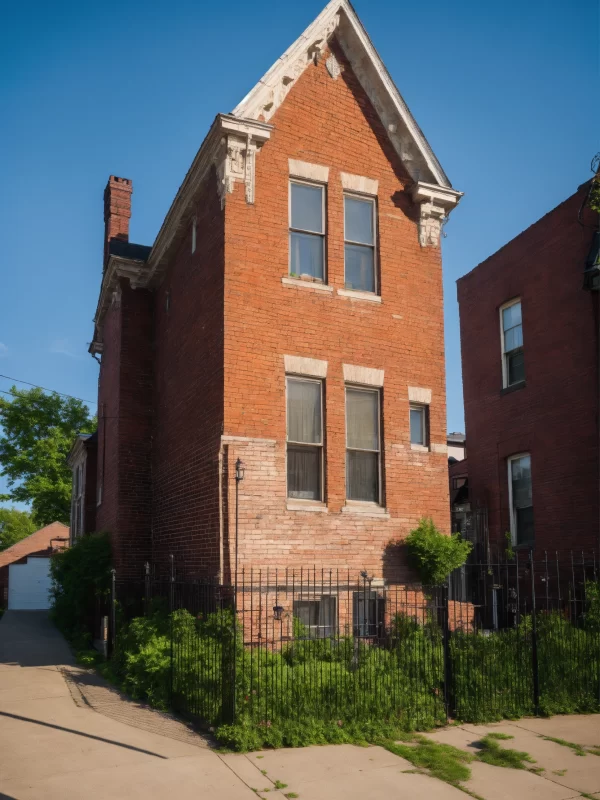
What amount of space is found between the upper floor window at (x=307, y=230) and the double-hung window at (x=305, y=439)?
2024 mm

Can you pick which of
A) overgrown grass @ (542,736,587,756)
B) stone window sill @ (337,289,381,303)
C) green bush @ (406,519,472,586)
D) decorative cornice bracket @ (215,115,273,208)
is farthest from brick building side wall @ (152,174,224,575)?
overgrown grass @ (542,736,587,756)

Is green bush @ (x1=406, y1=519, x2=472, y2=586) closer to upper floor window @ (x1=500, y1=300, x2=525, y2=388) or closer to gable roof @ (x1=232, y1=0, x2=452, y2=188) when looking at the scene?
gable roof @ (x1=232, y1=0, x2=452, y2=188)

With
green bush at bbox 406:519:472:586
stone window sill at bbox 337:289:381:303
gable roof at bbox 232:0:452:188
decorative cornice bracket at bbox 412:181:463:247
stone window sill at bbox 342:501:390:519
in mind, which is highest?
gable roof at bbox 232:0:452:188

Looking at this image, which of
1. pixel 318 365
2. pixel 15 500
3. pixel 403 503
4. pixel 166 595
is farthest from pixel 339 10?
pixel 15 500

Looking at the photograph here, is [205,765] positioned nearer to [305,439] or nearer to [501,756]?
[501,756]

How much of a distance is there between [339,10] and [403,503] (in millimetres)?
9010

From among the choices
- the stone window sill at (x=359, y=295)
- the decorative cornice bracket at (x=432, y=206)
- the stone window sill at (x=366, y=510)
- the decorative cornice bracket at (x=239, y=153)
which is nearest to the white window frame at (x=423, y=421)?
the stone window sill at (x=366, y=510)

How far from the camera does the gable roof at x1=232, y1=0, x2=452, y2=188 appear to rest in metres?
13.4

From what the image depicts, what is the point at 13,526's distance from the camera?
7831 centimetres

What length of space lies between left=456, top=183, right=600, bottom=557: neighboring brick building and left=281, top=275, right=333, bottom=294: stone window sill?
21.9 feet

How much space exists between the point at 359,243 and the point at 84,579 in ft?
30.2

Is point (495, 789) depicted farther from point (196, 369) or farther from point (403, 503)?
point (196, 369)

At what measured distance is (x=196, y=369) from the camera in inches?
534

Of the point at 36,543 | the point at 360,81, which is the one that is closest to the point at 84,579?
the point at 360,81
